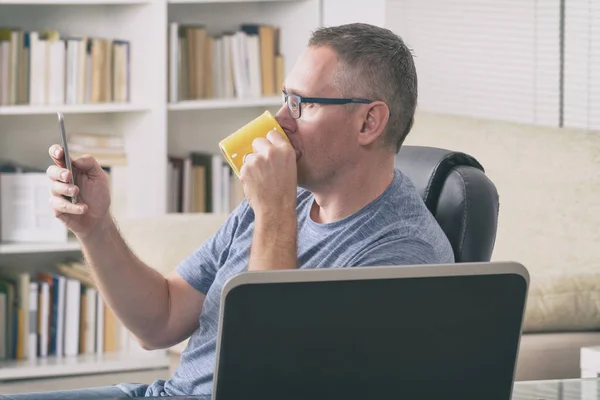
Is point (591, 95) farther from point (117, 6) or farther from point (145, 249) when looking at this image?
point (117, 6)

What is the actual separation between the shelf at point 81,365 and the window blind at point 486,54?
141 centimetres

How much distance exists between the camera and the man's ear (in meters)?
1.70

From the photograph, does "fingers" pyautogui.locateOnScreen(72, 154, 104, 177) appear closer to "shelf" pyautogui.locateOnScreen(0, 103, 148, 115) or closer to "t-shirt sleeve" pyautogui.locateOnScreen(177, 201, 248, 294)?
"t-shirt sleeve" pyautogui.locateOnScreen(177, 201, 248, 294)

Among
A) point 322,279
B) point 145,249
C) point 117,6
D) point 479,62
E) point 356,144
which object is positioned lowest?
point 145,249

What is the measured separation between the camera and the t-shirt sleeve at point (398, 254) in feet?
5.21

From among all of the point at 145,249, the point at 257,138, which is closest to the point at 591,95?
the point at 145,249

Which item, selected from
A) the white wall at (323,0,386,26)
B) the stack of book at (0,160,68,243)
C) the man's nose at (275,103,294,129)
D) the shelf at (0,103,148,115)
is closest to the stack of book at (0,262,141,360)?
the stack of book at (0,160,68,243)

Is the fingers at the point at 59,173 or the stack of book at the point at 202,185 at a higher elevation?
the fingers at the point at 59,173

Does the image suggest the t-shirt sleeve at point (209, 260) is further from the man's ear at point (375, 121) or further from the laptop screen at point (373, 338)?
the laptop screen at point (373, 338)

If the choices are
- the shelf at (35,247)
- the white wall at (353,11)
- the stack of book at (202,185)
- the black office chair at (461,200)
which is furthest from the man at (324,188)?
the stack of book at (202,185)

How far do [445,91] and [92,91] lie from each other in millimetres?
1315

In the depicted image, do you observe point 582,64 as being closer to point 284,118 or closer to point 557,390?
point 284,118

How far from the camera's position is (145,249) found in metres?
3.35

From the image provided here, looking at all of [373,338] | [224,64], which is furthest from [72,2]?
[373,338]
